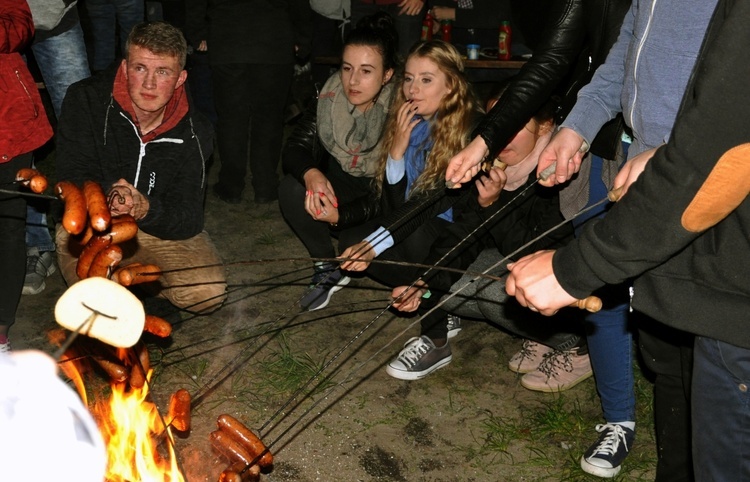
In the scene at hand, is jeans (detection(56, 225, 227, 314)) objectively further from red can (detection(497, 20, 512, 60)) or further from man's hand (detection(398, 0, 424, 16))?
red can (detection(497, 20, 512, 60))

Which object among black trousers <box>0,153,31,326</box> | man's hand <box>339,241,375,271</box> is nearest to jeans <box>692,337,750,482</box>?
man's hand <box>339,241,375,271</box>

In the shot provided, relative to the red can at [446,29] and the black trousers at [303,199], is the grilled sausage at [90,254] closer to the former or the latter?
the black trousers at [303,199]

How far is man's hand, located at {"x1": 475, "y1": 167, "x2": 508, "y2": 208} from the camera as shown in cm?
363

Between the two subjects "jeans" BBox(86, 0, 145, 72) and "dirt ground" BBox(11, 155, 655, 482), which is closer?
"dirt ground" BBox(11, 155, 655, 482)

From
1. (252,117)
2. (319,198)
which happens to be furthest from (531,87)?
(252,117)

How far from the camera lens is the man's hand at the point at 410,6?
23.2ft

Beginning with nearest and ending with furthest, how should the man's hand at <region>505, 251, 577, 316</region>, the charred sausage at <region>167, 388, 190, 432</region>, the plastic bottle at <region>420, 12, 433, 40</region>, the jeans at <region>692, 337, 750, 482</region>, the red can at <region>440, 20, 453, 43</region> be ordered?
the jeans at <region>692, 337, 750, 482</region>
the man's hand at <region>505, 251, 577, 316</region>
the charred sausage at <region>167, 388, 190, 432</region>
the plastic bottle at <region>420, 12, 433, 40</region>
the red can at <region>440, 20, 453, 43</region>

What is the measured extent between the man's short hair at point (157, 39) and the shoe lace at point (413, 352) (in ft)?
6.52

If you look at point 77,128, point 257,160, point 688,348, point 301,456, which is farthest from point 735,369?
point 257,160

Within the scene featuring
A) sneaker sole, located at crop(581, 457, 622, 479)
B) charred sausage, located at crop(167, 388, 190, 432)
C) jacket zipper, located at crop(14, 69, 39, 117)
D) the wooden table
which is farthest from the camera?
the wooden table

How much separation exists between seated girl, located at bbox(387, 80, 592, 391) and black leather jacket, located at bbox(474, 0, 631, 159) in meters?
0.42

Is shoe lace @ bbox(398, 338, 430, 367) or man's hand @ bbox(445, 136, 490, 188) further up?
man's hand @ bbox(445, 136, 490, 188)

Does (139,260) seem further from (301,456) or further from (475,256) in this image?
(475,256)

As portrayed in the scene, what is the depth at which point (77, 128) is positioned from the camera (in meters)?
3.94
